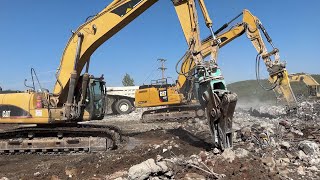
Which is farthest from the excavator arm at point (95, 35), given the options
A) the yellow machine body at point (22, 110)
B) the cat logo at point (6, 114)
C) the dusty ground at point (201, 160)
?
the dusty ground at point (201, 160)

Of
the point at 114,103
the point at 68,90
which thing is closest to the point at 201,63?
the point at 68,90

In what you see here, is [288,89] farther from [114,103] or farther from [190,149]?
[114,103]

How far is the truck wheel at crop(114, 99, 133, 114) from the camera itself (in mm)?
26578

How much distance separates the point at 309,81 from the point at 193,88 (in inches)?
503

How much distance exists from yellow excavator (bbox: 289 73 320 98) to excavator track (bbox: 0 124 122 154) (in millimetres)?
18837

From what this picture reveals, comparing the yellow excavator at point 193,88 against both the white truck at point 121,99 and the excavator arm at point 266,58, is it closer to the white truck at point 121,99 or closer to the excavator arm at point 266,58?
the excavator arm at point 266,58

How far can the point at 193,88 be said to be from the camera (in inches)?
709

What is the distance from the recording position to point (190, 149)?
349 inches

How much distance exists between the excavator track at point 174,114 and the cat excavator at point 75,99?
26.1ft

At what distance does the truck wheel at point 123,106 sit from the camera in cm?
2658

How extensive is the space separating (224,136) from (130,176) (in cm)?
289

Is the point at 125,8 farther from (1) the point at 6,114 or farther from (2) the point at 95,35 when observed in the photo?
(1) the point at 6,114

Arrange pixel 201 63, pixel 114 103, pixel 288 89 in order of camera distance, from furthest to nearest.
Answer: pixel 114 103 → pixel 288 89 → pixel 201 63

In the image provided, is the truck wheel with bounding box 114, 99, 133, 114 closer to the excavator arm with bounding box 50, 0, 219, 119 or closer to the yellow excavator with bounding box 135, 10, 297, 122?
the yellow excavator with bounding box 135, 10, 297, 122
